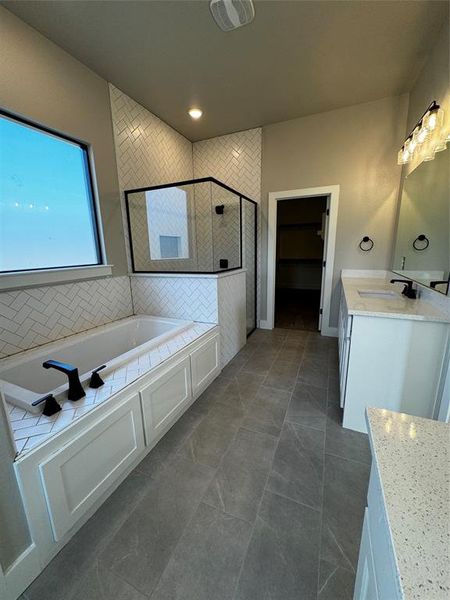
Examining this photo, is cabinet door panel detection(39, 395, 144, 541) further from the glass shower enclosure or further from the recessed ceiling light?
the recessed ceiling light

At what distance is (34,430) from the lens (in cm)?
111

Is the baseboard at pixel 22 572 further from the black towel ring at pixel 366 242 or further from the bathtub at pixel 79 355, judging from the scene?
the black towel ring at pixel 366 242

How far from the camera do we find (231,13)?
1673mm

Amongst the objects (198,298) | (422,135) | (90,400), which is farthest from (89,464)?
(422,135)

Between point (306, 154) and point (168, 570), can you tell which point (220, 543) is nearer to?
point (168, 570)

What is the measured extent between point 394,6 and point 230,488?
11.0 ft

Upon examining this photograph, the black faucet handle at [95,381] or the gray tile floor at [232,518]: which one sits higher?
the black faucet handle at [95,381]

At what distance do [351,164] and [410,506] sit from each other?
141 inches

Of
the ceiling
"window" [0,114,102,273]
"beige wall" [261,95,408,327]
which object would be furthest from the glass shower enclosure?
the ceiling

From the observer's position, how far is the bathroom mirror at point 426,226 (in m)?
1.69

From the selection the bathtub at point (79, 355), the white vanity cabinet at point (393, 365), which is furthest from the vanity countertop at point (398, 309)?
the bathtub at point (79, 355)

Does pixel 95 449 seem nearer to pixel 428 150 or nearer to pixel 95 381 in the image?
pixel 95 381

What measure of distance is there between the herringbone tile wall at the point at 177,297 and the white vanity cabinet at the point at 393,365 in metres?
1.29

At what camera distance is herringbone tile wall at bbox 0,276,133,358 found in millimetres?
1807
